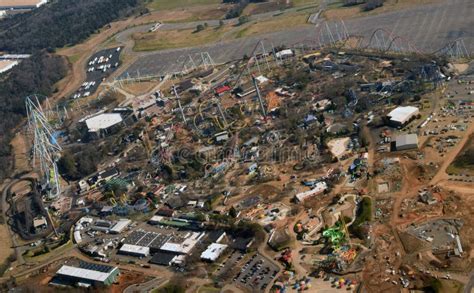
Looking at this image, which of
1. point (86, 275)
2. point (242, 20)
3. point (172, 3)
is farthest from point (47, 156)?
point (172, 3)

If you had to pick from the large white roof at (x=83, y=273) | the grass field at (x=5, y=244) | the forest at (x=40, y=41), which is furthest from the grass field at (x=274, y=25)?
the large white roof at (x=83, y=273)

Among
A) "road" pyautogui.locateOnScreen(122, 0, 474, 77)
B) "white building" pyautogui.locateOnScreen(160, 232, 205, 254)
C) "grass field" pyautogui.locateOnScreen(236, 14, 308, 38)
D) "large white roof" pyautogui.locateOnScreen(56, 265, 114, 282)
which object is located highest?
"grass field" pyautogui.locateOnScreen(236, 14, 308, 38)

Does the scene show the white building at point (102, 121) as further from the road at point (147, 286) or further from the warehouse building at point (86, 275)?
the road at point (147, 286)

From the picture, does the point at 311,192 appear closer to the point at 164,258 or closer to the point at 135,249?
the point at 164,258

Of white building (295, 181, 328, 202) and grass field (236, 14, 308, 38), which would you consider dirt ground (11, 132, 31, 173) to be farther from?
grass field (236, 14, 308, 38)

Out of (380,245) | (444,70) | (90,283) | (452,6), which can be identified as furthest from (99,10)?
(380,245)

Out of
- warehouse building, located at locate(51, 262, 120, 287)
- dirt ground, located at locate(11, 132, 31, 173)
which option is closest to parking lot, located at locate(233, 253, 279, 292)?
warehouse building, located at locate(51, 262, 120, 287)
